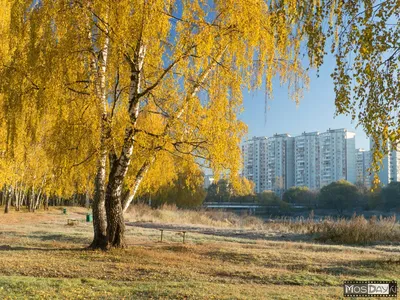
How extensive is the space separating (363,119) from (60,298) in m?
4.10

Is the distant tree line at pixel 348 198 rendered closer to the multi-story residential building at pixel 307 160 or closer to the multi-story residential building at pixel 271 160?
the multi-story residential building at pixel 307 160

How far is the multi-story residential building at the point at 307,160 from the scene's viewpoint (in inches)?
3760

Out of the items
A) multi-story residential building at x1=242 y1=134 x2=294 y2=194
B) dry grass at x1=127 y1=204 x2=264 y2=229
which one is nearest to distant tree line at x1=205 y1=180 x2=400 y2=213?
dry grass at x1=127 y1=204 x2=264 y2=229

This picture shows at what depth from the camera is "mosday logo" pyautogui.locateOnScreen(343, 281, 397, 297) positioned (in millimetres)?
6196

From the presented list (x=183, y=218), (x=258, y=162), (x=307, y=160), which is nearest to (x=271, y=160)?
(x=258, y=162)

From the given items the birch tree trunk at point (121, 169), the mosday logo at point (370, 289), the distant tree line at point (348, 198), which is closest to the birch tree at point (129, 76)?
the birch tree trunk at point (121, 169)

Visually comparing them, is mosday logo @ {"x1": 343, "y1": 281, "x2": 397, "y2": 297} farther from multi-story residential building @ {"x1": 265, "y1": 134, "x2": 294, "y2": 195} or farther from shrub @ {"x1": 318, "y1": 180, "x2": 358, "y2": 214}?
multi-story residential building @ {"x1": 265, "y1": 134, "x2": 294, "y2": 195}

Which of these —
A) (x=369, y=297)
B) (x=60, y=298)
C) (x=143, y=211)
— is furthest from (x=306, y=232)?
(x=143, y=211)

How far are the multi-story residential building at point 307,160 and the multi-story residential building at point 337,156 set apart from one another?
3.65ft

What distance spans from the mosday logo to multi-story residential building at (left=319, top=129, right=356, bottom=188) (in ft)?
295

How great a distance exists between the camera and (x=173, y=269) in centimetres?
799

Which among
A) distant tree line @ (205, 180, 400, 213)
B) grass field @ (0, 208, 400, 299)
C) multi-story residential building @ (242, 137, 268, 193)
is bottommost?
grass field @ (0, 208, 400, 299)

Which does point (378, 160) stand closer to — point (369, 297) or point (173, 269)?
point (369, 297)

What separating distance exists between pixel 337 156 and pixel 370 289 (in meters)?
91.4
